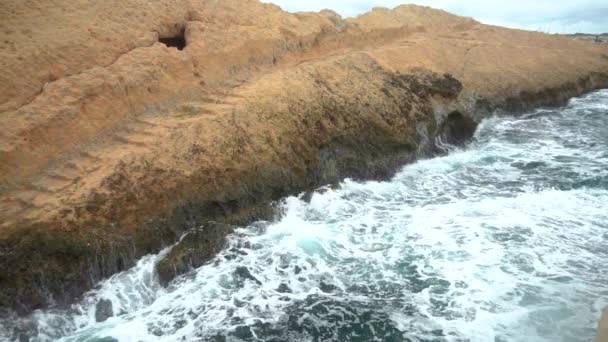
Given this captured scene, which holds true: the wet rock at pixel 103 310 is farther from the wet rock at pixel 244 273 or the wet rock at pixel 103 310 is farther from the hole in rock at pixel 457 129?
the hole in rock at pixel 457 129

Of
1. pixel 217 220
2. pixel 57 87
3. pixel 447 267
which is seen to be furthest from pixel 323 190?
pixel 57 87

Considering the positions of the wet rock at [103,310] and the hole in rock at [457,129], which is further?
the hole in rock at [457,129]

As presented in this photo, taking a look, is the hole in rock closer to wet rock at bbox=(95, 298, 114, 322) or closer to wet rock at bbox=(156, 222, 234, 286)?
wet rock at bbox=(156, 222, 234, 286)

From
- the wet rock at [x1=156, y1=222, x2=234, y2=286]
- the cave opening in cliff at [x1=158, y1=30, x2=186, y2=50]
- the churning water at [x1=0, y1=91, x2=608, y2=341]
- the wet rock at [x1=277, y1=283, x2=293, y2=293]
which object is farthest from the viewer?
the cave opening in cliff at [x1=158, y1=30, x2=186, y2=50]

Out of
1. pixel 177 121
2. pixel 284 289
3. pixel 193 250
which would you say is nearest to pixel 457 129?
pixel 177 121

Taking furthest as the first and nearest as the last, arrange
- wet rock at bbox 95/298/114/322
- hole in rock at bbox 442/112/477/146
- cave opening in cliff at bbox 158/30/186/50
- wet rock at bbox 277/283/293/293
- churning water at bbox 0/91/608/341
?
1. hole in rock at bbox 442/112/477/146
2. cave opening in cliff at bbox 158/30/186/50
3. wet rock at bbox 277/283/293/293
4. wet rock at bbox 95/298/114/322
5. churning water at bbox 0/91/608/341

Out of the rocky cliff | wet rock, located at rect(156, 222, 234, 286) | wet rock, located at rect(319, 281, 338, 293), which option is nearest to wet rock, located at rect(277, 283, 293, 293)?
wet rock, located at rect(319, 281, 338, 293)

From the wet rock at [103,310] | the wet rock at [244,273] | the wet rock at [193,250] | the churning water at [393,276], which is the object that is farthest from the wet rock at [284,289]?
the wet rock at [103,310]
